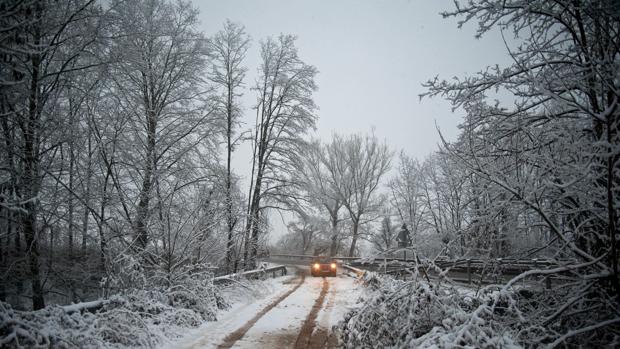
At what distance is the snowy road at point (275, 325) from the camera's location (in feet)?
20.7

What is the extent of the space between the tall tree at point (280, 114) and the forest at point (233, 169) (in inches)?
3.8

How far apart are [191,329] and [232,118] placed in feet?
41.7

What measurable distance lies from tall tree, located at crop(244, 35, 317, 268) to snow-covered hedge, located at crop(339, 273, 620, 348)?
13636mm

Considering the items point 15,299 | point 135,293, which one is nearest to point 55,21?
point 135,293

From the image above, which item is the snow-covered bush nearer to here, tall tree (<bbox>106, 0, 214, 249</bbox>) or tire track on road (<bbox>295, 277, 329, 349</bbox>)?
tire track on road (<bbox>295, 277, 329, 349</bbox>)

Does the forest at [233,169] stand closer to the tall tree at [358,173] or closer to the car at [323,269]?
the car at [323,269]

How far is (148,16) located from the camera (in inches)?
485

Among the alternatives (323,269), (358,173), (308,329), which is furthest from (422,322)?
(358,173)

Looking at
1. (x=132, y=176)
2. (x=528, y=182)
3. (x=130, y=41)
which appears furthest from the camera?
(x=132, y=176)

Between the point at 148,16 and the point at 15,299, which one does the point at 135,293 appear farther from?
the point at 148,16

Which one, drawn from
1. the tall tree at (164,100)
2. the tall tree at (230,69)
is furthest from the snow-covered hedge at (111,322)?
the tall tree at (230,69)

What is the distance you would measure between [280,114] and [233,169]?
5.11 metres

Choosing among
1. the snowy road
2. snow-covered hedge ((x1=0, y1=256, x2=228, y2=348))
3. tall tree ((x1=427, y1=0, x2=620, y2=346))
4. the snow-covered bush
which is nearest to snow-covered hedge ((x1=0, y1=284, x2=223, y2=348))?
snow-covered hedge ((x1=0, y1=256, x2=228, y2=348))

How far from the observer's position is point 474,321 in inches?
152
